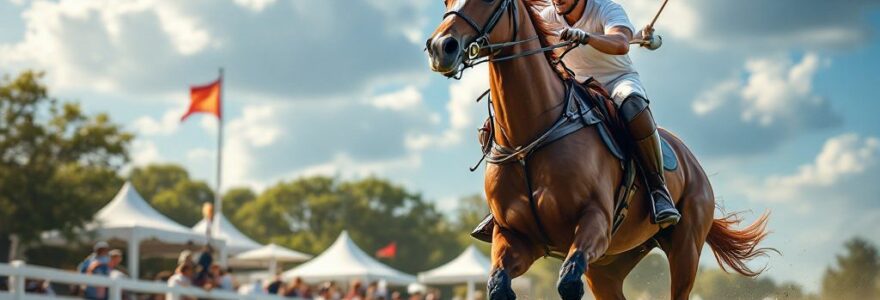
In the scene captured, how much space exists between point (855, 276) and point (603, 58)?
26.8ft

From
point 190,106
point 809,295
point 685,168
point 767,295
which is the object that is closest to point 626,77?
point 685,168

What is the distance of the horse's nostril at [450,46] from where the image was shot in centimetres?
621

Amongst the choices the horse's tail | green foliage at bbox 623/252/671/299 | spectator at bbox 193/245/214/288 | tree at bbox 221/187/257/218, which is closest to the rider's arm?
the horse's tail

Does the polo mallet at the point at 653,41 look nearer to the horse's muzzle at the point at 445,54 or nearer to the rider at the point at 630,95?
the rider at the point at 630,95

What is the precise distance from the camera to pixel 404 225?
10100 centimetres

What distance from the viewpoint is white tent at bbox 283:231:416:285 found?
35.3 meters

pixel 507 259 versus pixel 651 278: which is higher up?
pixel 507 259

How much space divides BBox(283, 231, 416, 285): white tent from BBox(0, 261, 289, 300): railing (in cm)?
1665

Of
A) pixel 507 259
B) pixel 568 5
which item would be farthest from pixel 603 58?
pixel 507 259

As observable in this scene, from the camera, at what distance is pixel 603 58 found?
8203 millimetres

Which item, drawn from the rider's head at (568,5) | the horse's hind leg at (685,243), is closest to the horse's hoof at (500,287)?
the rider's head at (568,5)

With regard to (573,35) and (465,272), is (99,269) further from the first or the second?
(465,272)

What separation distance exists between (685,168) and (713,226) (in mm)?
1247

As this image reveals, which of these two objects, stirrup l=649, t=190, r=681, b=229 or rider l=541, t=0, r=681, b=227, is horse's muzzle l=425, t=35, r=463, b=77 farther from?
stirrup l=649, t=190, r=681, b=229
